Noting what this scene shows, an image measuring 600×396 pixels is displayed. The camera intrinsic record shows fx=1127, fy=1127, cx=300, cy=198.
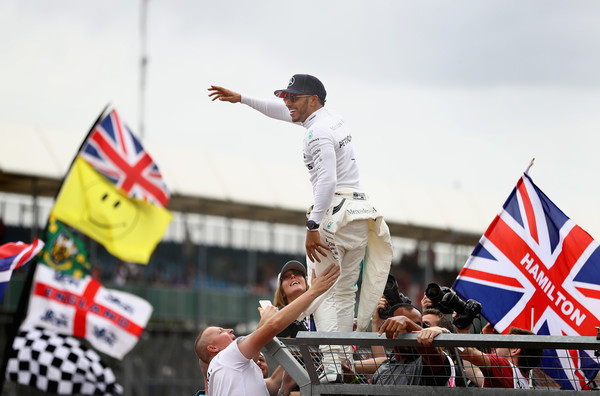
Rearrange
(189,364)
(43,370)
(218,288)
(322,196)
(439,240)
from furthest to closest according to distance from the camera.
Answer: (439,240), (218,288), (189,364), (43,370), (322,196)

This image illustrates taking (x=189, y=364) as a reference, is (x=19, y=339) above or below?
above

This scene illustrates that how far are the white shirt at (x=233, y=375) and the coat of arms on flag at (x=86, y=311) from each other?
13875 mm

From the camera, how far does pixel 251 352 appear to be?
225 inches

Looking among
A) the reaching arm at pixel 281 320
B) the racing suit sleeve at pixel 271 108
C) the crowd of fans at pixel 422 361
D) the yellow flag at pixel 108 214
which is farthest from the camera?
the yellow flag at pixel 108 214

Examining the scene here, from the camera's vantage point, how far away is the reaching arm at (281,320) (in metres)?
5.57

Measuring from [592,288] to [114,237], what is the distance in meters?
12.9

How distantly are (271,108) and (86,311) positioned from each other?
1334cm

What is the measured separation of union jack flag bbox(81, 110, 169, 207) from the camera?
64.3 feet

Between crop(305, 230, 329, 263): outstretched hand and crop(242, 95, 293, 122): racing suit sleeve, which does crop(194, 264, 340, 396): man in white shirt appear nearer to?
crop(305, 230, 329, 263): outstretched hand

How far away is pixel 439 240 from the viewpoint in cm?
3484

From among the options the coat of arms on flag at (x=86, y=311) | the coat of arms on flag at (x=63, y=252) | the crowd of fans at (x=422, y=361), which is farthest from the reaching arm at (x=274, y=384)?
the coat of arms on flag at (x=63, y=252)

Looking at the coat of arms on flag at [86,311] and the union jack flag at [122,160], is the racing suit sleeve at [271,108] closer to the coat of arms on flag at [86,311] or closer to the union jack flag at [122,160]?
the union jack flag at [122,160]

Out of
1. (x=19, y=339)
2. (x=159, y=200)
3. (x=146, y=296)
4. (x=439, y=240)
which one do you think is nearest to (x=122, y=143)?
(x=159, y=200)

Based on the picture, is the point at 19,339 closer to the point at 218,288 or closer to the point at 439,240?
the point at 218,288
